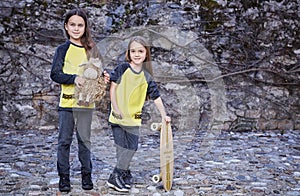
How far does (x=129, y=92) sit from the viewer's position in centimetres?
265

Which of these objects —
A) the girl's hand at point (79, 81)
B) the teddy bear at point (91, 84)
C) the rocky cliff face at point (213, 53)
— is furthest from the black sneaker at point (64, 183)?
the rocky cliff face at point (213, 53)

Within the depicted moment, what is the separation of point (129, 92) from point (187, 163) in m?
1.04

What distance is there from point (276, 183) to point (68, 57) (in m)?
1.69

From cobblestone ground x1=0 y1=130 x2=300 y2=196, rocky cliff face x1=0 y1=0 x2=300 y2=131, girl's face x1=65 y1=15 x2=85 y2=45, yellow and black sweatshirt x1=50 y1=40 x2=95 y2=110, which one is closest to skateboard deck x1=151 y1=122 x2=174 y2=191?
cobblestone ground x1=0 y1=130 x2=300 y2=196

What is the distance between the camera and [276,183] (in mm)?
2906

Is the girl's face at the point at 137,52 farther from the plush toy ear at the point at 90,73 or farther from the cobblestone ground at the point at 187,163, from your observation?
the cobblestone ground at the point at 187,163

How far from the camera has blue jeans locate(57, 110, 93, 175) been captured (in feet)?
8.16

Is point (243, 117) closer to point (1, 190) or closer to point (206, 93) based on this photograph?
point (206, 93)

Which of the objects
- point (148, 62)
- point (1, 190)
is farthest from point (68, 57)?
point (1, 190)

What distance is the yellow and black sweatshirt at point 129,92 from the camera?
2613mm

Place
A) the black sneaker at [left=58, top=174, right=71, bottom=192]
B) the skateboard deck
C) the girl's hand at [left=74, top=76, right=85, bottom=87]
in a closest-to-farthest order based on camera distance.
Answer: the girl's hand at [left=74, top=76, right=85, bottom=87], the black sneaker at [left=58, top=174, right=71, bottom=192], the skateboard deck

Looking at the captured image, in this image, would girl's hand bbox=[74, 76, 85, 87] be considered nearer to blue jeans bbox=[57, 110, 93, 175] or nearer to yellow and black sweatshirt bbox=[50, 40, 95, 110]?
yellow and black sweatshirt bbox=[50, 40, 95, 110]

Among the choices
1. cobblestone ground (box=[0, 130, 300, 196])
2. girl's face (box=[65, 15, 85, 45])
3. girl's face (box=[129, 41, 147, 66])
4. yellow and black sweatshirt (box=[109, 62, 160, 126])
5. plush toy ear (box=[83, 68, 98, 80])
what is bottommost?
cobblestone ground (box=[0, 130, 300, 196])

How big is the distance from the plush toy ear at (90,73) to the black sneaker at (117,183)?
680 millimetres
